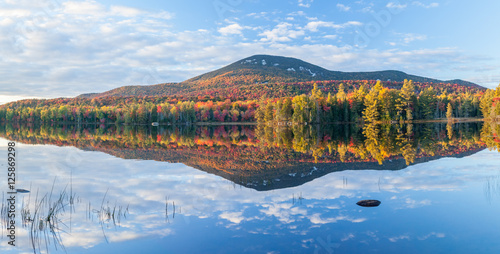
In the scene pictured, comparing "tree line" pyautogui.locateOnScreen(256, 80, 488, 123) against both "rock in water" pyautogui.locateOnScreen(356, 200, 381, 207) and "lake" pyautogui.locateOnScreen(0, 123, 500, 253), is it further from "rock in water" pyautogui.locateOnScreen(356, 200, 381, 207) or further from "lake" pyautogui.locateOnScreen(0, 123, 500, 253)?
"rock in water" pyautogui.locateOnScreen(356, 200, 381, 207)

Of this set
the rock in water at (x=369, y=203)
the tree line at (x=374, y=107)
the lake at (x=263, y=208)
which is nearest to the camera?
the lake at (x=263, y=208)

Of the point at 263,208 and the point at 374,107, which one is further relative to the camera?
the point at 374,107

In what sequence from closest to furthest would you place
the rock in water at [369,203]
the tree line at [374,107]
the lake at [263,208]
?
the lake at [263,208] < the rock in water at [369,203] < the tree line at [374,107]

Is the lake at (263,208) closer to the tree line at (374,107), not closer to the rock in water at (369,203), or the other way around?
the rock in water at (369,203)

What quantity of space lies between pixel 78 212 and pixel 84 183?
5.43 metres

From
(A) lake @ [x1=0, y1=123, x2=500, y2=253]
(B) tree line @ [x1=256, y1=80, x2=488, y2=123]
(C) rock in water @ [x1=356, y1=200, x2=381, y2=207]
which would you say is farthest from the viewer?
(B) tree line @ [x1=256, y1=80, x2=488, y2=123]

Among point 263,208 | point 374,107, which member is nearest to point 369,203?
point 263,208

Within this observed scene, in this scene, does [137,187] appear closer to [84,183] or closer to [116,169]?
[84,183]

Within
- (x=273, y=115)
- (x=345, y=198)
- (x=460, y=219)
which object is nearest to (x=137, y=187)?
(x=345, y=198)

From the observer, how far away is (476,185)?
47.4 feet

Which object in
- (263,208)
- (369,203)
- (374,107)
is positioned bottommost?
(263,208)

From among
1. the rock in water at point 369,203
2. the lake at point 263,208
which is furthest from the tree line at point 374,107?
the rock in water at point 369,203

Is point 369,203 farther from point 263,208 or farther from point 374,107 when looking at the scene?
point 374,107

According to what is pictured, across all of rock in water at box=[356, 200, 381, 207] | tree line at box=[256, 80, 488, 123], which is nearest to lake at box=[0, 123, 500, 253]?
rock in water at box=[356, 200, 381, 207]
